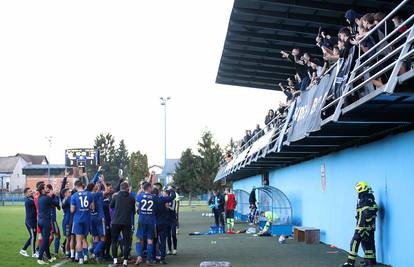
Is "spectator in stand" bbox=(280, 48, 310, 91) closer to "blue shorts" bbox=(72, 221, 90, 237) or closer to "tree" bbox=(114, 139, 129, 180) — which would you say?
"blue shorts" bbox=(72, 221, 90, 237)

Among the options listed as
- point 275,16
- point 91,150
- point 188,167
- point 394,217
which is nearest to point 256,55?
point 275,16

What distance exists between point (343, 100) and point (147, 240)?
6.12m

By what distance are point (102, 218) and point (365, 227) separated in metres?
6.61

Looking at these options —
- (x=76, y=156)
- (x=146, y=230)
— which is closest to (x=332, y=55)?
(x=146, y=230)

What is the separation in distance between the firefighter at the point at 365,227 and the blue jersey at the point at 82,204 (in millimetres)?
6422

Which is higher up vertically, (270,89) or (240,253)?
(270,89)

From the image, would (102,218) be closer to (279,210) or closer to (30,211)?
(30,211)

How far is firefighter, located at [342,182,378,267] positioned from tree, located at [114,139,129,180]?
111 m

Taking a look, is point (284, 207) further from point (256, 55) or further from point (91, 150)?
point (91, 150)

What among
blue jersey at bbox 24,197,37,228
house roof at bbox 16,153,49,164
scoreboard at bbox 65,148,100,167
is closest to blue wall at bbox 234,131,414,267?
blue jersey at bbox 24,197,37,228

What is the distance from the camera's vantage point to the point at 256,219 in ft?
113

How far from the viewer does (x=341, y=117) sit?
13203mm

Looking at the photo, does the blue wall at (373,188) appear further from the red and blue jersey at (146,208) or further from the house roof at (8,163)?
the house roof at (8,163)

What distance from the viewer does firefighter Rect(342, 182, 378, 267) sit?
1382 cm
